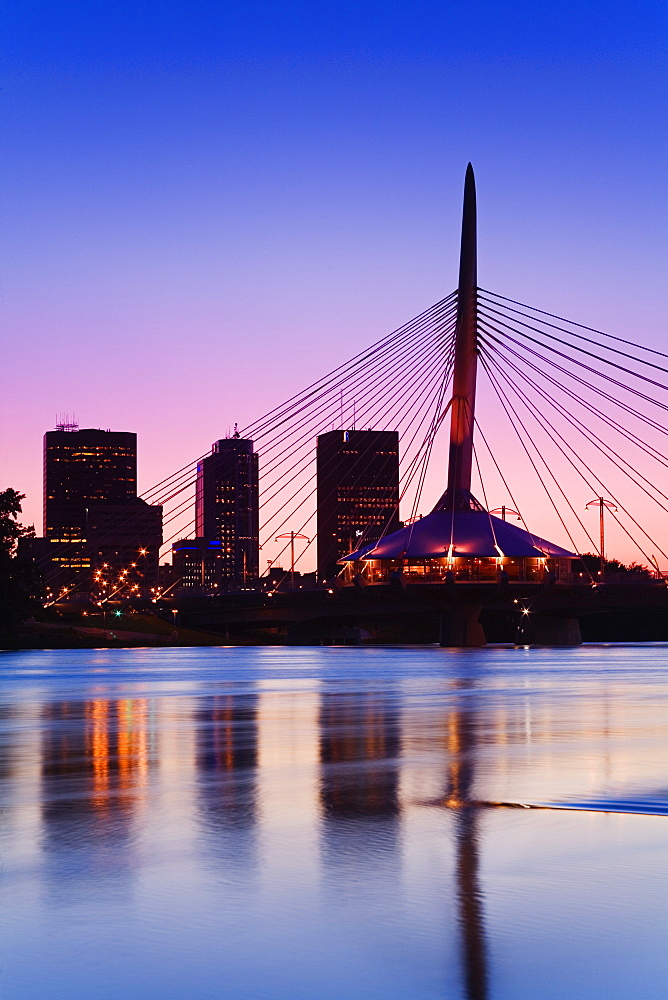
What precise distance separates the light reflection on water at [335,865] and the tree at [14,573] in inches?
3543

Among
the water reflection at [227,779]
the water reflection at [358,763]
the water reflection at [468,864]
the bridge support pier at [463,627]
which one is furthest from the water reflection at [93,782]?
the bridge support pier at [463,627]

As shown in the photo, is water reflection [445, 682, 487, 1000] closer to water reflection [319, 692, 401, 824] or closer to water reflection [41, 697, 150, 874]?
water reflection [319, 692, 401, 824]

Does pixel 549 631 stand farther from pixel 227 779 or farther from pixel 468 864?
pixel 468 864

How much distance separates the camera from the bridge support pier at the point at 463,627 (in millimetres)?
150625

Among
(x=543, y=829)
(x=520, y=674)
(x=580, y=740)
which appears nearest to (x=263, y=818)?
(x=543, y=829)

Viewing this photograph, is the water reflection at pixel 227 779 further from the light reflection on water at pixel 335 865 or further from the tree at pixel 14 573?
the tree at pixel 14 573

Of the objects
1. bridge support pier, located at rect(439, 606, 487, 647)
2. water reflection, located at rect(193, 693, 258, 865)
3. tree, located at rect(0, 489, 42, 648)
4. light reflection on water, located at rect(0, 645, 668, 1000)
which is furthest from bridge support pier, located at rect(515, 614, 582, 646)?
light reflection on water, located at rect(0, 645, 668, 1000)

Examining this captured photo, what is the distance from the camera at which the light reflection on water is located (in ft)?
29.3

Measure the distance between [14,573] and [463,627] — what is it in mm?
53555

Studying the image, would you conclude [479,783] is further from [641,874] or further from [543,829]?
[641,874]

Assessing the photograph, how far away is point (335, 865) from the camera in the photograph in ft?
40.9

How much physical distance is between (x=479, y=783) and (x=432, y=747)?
633 centimetres

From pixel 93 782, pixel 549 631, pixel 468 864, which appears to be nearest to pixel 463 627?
pixel 549 631

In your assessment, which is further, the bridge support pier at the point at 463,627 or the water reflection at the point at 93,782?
the bridge support pier at the point at 463,627
